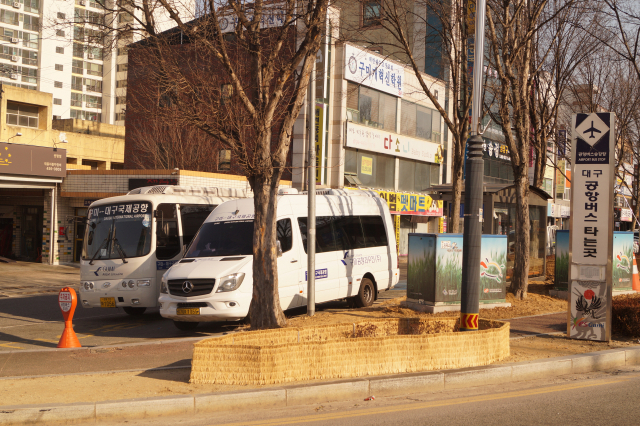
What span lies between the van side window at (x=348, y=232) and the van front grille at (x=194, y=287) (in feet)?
13.0

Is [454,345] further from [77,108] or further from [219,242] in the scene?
[77,108]

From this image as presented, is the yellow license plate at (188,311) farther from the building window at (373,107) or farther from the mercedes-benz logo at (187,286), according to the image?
the building window at (373,107)

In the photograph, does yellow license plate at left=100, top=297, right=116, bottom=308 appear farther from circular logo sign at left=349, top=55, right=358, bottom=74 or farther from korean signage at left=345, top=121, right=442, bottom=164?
circular logo sign at left=349, top=55, right=358, bottom=74

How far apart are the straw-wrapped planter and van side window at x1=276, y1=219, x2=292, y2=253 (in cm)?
442

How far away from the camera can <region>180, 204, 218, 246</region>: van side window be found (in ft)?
49.0

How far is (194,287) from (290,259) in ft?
7.53

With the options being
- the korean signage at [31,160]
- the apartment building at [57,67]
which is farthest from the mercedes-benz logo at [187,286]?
the apartment building at [57,67]

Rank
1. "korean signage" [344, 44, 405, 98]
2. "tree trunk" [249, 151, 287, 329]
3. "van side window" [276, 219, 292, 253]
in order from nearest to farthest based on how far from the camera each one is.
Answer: "tree trunk" [249, 151, 287, 329]
"van side window" [276, 219, 292, 253]
"korean signage" [344, 44, 405, 98]

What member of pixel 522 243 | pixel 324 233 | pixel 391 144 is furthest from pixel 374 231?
pixel 391 144

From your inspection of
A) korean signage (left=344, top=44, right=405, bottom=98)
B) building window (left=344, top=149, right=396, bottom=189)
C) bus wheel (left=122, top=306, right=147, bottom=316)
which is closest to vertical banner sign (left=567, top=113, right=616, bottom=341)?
bus wheel (left=122, top=306, right=147, bottom=316)

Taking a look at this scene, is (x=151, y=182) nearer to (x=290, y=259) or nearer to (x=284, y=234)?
(x=284, y=234)

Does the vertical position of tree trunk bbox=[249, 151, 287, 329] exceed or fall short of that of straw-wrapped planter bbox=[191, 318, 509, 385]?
it exceeds it

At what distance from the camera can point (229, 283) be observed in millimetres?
11477

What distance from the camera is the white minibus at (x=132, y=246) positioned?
13.5 m
